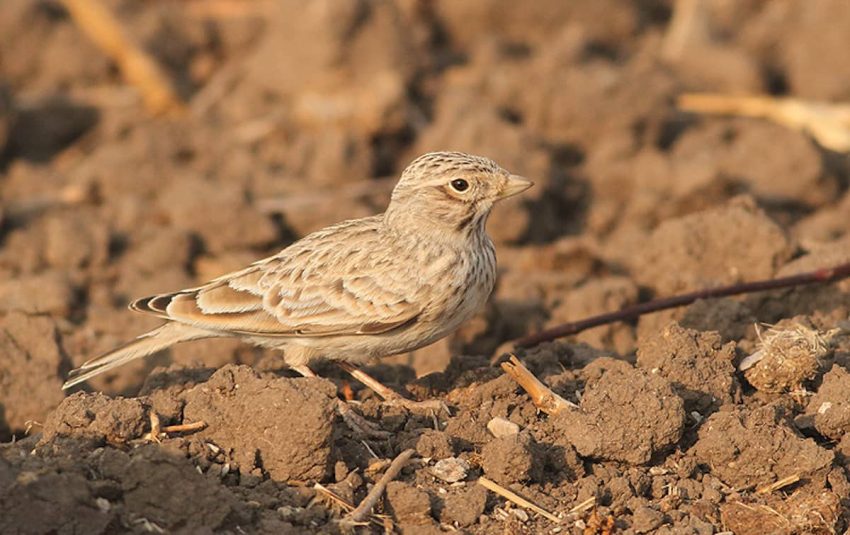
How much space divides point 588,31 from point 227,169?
430 centimetres

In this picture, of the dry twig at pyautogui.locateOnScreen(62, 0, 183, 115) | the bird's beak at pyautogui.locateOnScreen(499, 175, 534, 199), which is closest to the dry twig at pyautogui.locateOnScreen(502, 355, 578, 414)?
the bird's beak at pyautogui.locateOnScreen(499, 175, 534, 199)

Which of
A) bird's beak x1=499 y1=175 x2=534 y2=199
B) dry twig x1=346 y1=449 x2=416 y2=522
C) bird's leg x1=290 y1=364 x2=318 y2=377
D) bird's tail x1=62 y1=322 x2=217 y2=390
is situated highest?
bird's beak x1=499 y1=175 x2=534 y2=199

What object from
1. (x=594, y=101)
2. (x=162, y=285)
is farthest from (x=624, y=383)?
(x=594, y=101)

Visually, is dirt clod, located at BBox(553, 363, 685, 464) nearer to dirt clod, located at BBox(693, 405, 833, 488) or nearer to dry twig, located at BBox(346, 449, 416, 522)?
dirt clod, located at BBox(693, 405, 833, 488)

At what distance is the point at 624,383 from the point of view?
6152mm

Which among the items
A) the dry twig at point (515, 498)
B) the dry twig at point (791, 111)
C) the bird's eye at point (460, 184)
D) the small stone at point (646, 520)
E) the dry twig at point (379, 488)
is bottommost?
the dry twig at point (791, 111)

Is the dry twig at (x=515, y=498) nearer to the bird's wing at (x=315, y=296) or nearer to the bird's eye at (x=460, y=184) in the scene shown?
the bird's wing at (x=315, y=296)

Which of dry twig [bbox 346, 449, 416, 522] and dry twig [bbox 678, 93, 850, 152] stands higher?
dry twig [bbox 346, 449, 416, 522]

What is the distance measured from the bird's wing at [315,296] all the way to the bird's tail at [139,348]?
138 millimetres

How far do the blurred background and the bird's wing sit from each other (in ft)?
3.93

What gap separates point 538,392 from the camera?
638cm

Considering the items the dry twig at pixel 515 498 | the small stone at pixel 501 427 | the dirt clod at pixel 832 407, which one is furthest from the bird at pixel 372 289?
the dirt clod at pixel 832 407

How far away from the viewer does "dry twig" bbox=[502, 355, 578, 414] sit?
634 cm

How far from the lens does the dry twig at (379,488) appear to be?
5.50 m
